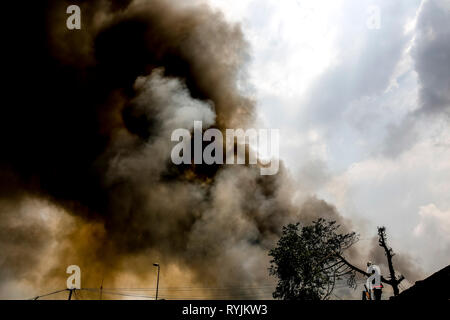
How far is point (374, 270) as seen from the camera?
12039mm

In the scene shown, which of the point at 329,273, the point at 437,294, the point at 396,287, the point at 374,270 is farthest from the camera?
the point at 329,273

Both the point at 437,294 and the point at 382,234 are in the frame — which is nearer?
the point at 437,294
